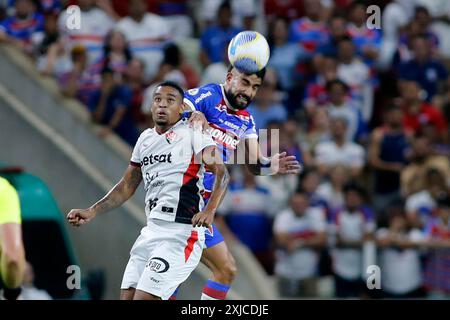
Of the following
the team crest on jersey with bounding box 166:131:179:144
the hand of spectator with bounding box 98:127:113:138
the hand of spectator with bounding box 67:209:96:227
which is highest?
the team crest on jersey with bounding box 166:131:179:144

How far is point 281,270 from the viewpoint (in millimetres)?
14086

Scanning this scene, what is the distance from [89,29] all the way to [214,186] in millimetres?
6927

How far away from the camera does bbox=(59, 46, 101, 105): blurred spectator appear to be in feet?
49.3

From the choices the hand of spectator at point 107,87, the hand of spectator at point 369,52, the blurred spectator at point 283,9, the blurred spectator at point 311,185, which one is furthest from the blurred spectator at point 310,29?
the hand of spectator at point 107,87

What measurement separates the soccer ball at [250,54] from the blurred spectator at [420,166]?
5.81 metres

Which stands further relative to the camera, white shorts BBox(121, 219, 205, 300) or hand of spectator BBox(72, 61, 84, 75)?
hand of spectator BBox(72, 61, 84, 75)

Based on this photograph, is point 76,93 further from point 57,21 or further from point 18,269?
point 18,269

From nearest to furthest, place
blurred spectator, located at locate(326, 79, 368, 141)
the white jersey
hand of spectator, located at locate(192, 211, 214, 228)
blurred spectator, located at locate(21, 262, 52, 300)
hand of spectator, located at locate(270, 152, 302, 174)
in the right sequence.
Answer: hand of spectator, located at locate(192, 211, 214, 228) → the white jersey → hand of spectator, located at locate(270, 152, 302, 174) → blurred spectator, located at locate(21, 262, 52, 300) → blurred spectator, located at locate(326, 79, 368, 141)

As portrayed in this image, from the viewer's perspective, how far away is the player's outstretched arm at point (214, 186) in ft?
29.8

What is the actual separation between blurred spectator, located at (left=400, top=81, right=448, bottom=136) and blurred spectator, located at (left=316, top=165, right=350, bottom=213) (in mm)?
1586

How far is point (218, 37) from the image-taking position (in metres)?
16.0

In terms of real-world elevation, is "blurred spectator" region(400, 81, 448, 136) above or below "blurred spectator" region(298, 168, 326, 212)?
above

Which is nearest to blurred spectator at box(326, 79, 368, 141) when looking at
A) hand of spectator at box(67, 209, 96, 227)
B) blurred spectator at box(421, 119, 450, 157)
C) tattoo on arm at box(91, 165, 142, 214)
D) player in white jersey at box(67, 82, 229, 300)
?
blurred spectator at box(421, 119, 450, 157)

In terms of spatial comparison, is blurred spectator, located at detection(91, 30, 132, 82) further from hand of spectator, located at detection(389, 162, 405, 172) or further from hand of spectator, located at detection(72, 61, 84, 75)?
hand of spectator, located at detection(389, 162, 405, 172)
